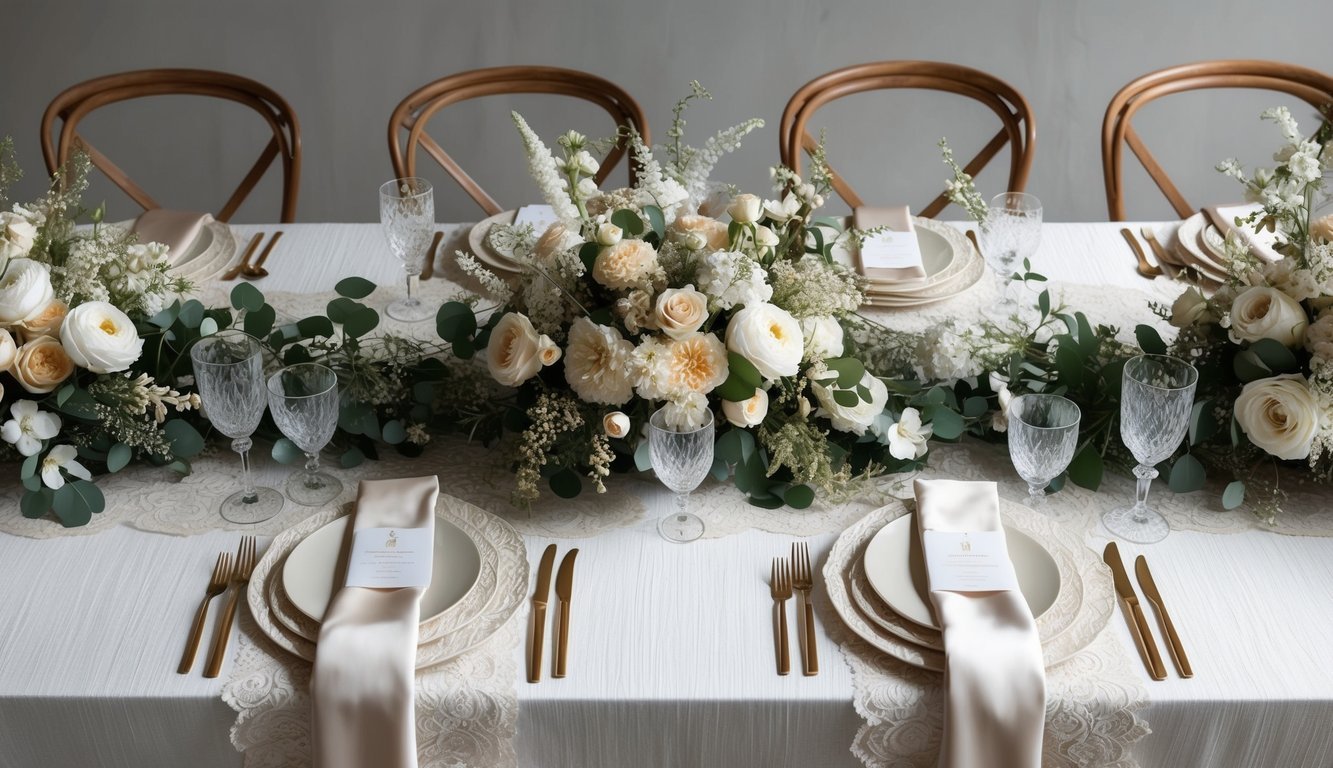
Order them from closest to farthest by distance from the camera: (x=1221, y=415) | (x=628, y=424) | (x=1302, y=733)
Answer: (x=1302, y=733) < (x=628, y=424) < (x=1221, y=415)

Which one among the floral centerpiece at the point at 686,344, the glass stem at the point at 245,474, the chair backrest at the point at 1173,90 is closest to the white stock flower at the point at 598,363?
the floral centerpiece at the point at 686,344

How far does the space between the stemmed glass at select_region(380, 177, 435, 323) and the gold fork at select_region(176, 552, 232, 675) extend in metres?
0.70

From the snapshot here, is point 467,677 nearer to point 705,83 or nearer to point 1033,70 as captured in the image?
point 705,83

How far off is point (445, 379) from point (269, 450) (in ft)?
0.87

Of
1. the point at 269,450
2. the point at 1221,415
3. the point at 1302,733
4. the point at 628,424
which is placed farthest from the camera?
the point at 269,450

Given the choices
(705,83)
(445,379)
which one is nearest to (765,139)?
(705,83)

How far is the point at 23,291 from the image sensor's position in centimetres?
149

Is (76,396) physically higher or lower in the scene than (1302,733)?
higher

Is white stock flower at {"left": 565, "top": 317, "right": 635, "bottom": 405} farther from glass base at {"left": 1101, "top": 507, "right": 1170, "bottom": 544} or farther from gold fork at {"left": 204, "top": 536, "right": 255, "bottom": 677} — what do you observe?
glass base at {"left": 1101, "top": 507, "right": 1170, "bottom": 544}

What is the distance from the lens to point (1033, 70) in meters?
3.80

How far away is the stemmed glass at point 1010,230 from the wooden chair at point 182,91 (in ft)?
4.99

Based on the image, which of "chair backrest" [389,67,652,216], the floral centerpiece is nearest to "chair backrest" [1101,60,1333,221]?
"chair backrest" [389,67,652,216]

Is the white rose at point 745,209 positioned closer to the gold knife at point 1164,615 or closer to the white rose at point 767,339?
the white rose at point 767,339

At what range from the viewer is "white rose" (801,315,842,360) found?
4.99 feet
